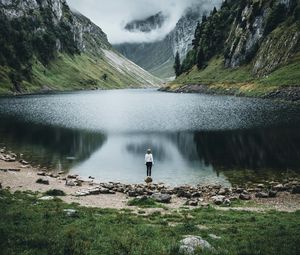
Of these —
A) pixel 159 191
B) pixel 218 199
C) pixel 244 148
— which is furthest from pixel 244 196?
pixel 244 148

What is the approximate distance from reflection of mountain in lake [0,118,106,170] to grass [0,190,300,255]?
28.8 metres

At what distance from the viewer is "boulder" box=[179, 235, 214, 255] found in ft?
70.1

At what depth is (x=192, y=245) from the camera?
72.3 feet

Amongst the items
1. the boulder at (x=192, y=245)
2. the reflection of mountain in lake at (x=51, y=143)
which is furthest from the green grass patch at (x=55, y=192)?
the boulder at (x=192, y=245)

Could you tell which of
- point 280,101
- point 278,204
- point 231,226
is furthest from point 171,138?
point 280,101

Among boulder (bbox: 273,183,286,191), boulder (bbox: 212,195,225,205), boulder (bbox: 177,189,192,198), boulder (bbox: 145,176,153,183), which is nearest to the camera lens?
boulder (bbox: 212,195,225,205)

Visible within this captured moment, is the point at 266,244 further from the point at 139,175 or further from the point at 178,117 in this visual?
the point at 178,117

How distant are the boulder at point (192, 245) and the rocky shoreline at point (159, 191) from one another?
14395mm

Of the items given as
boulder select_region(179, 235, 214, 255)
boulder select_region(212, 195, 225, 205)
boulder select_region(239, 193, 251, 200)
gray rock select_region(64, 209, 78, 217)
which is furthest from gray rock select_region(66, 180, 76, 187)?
boulder select_region(179, 235, 214, 255)

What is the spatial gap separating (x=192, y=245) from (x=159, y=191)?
22.2 metres

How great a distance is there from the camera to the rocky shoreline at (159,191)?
3912 centimetres

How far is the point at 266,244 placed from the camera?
2289cm

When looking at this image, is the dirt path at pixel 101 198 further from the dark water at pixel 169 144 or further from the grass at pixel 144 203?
the dark water at pixel 169 144

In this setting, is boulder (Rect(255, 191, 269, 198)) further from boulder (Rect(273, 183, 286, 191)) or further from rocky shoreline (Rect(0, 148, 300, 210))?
boulder (Rect(273, 183, 286, 191))
